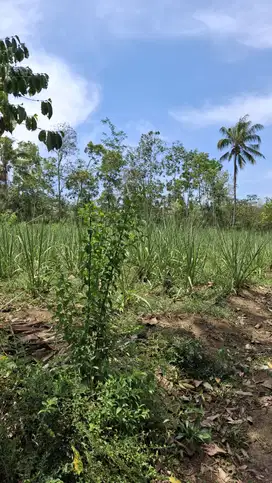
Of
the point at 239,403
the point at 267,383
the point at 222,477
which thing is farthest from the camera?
the point at 267,383

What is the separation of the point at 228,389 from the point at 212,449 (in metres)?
0.56

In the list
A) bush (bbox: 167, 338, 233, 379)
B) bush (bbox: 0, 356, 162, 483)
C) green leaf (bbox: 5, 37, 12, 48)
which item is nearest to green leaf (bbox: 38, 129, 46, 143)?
green leaf (bbox: 5, 37, 12, 48)

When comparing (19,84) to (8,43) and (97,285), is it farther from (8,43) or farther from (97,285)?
(97,285)

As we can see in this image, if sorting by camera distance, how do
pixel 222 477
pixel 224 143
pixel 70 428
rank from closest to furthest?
pixel 70 428, pixel 222 477, pixel 224 143

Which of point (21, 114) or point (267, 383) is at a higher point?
point (21, 114)

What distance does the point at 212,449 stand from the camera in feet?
6.07

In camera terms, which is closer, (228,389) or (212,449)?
(212,449)

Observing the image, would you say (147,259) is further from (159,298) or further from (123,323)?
(123,323)

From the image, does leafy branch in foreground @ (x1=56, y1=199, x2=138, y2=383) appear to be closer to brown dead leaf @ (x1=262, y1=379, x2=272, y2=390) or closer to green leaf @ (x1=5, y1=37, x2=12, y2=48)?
green leaf @ (x1=5, y1=37, x2=12, y2=48)

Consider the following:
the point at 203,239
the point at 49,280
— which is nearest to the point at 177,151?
the point at 203,239

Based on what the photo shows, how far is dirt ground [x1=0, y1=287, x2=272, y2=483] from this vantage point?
1.78m

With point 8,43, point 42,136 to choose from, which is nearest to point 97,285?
point 42,136

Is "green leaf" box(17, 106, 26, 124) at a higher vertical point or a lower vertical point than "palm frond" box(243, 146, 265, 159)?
lower

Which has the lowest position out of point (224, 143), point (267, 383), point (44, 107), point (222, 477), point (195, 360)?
point (222, 477)
